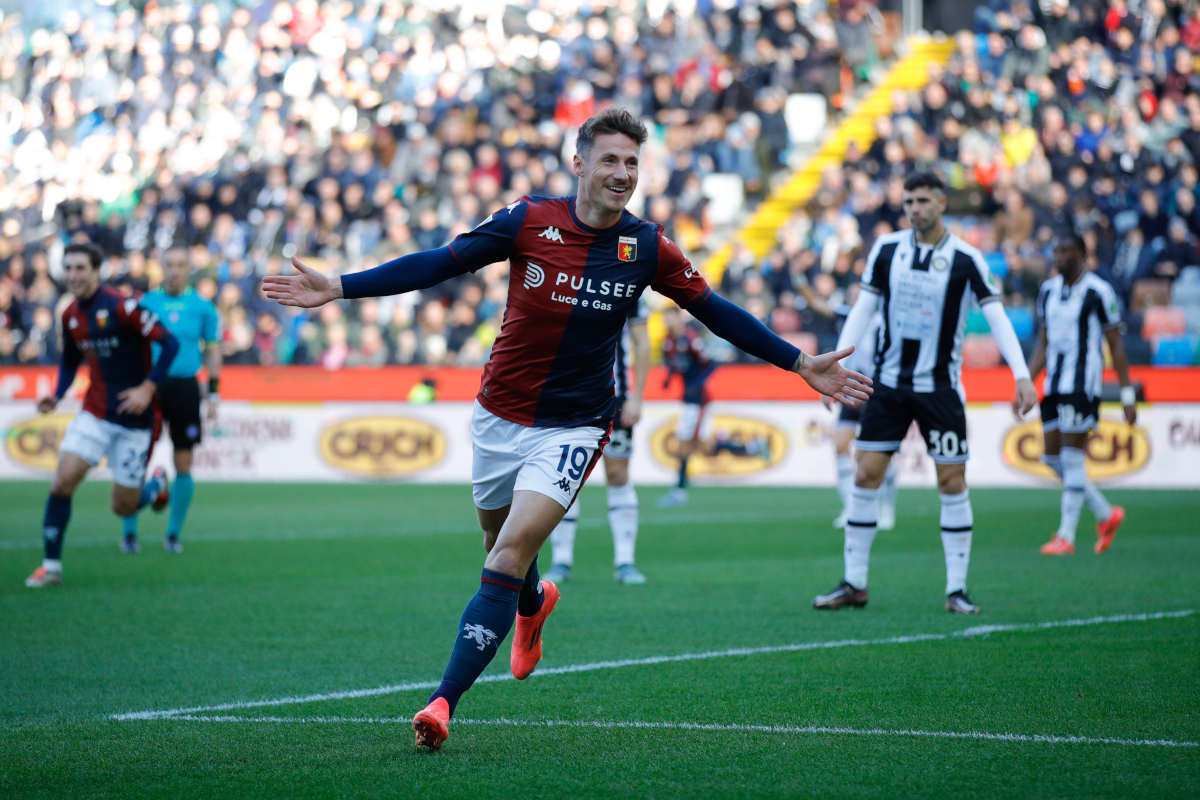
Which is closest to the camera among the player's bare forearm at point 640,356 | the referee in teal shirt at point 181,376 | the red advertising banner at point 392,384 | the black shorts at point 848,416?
the player's bare forearm at point 640,356

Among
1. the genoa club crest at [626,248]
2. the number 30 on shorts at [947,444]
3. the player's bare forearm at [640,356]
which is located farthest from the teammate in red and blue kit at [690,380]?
the genoa club crest at [626,248]

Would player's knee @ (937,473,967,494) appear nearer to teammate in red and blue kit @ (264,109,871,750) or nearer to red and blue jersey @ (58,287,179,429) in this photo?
teammate in red and blue kit @ (264,109,871,750)

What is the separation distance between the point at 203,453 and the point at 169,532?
888cm

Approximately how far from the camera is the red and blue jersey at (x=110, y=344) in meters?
9.63

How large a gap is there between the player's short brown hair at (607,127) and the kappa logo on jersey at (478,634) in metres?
1.77

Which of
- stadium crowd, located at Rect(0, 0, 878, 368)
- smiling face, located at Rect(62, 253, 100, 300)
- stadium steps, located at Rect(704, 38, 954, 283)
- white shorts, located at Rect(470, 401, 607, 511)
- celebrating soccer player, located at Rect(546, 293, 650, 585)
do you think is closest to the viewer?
white shorts, located at Rect(470, 401, 607, 511)

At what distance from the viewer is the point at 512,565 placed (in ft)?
16.3

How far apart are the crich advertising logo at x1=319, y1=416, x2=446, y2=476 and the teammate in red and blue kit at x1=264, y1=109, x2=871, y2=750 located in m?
14.8

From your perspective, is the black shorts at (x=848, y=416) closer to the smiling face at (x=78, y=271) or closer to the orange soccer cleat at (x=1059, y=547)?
the orange soccer cleat at (x=1059, y=547)

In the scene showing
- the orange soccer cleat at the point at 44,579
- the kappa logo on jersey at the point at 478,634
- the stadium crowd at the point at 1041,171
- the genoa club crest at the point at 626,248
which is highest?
the stadium crowd at the point at 1041,171

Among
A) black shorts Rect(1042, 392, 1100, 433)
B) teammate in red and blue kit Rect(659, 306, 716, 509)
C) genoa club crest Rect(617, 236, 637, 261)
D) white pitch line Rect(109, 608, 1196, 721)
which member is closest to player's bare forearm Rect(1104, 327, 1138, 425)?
black shorts Rect(1042, 392, 1100, 433)

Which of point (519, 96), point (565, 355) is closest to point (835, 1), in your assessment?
point (519, 96)

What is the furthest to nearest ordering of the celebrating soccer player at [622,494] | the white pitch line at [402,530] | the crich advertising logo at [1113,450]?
the crich advertising logo at [1113,450] → the white pitch line at [402,530] → the celebrating soccer player at [622,494]

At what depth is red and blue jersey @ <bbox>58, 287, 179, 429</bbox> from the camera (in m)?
9.63
